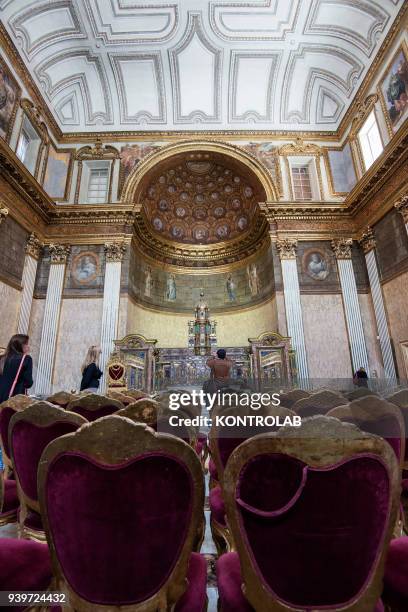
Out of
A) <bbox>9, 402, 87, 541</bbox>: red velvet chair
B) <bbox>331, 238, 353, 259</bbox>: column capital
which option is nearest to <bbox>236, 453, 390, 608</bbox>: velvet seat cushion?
<bbox>9, 402, 87, 541</bbox>: red velvet chair

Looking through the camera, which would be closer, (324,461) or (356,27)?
(324,461)

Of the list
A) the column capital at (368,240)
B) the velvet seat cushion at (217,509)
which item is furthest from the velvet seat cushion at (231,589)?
the column capital at (368,240)

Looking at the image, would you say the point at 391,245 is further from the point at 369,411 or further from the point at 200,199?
the point at 369,411

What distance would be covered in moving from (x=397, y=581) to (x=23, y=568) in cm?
144

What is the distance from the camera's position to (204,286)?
51.7ft

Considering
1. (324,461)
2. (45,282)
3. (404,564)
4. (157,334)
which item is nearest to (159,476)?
(324,461)

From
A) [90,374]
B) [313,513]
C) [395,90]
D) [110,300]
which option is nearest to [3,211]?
[110,300]

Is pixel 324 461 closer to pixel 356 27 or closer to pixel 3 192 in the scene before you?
pixel 3 192

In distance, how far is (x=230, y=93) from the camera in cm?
1303

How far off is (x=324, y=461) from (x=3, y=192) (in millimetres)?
11411

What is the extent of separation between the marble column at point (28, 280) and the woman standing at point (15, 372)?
7.12 metres

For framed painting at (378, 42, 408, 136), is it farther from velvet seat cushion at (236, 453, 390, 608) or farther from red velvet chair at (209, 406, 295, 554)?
velvet seat cushion at (236, 453, 390, 608)

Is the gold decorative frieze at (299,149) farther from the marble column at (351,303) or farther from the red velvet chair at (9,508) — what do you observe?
the red velvet chair at (9,508)

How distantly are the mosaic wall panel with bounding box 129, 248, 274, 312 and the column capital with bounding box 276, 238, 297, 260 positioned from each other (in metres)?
1.02
